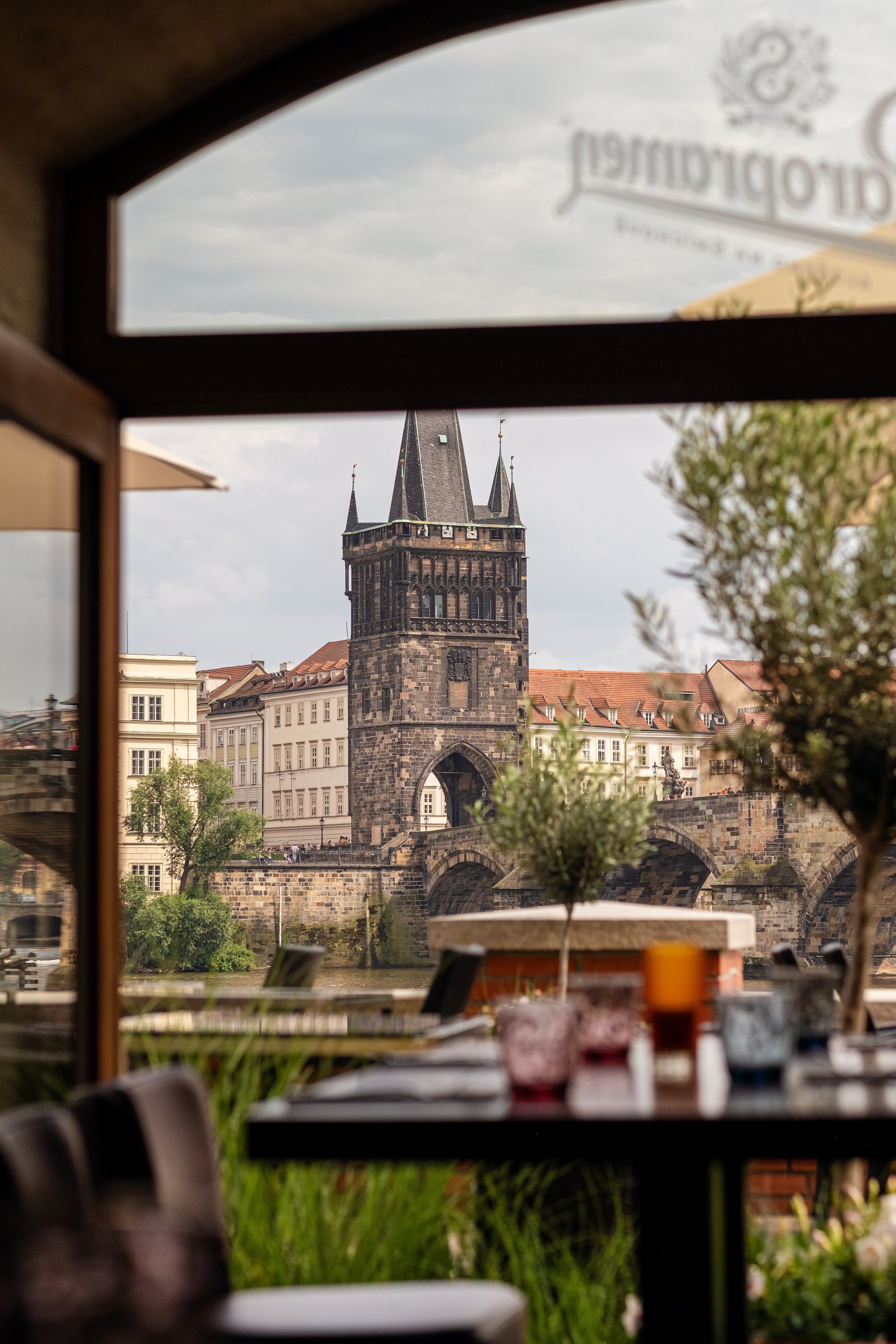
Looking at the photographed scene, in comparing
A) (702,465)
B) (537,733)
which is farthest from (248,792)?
(702,465)

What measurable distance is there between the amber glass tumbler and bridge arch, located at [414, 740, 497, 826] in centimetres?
5293

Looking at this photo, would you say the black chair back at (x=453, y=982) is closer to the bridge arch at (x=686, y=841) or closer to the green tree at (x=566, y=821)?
the green tree at (x=566, y=821)

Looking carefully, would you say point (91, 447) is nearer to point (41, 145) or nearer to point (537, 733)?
point (41, 145)

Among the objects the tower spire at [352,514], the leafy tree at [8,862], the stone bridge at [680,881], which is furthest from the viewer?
the tower spire at [352,514]

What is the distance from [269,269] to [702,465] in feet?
2.99

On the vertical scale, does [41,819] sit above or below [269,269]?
below

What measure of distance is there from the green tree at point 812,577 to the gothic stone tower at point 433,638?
2061 inches

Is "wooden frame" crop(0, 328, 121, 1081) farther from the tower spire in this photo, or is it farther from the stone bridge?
the tower spire

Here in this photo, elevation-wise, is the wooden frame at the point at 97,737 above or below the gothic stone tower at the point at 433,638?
below

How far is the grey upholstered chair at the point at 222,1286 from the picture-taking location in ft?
3.92

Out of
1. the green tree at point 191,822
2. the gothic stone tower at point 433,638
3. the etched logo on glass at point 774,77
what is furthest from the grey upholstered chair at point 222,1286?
the gothic stone tower at point 433,638

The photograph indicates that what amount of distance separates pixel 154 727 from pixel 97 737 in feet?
192

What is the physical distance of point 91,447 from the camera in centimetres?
253

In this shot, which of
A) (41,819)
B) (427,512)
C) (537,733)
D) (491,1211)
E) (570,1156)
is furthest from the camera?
(427,512)
